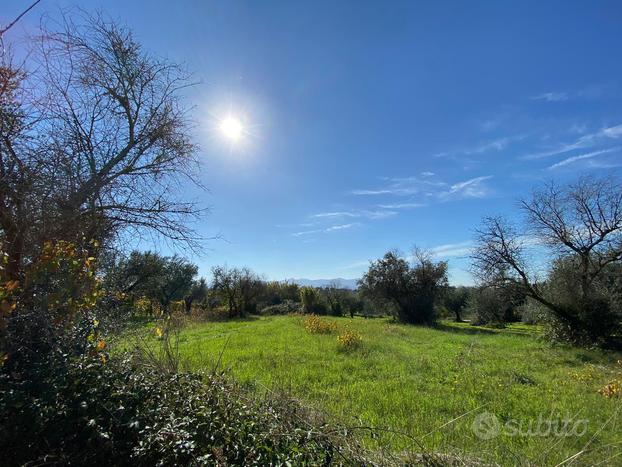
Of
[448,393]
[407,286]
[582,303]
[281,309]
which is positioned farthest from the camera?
[281,309]

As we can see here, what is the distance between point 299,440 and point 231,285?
38.1m

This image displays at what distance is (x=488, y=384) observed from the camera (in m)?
7.00

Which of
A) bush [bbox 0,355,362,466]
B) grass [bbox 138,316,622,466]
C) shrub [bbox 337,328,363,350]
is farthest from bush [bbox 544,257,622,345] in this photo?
bush [bbox 0,355,362,466]

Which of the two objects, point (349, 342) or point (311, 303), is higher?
point (311, 303)

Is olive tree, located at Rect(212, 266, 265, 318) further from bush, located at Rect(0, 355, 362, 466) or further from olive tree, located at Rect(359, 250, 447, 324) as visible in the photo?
bush, located at Rect(0, 355, 362, 466)

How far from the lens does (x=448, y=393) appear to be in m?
6.44

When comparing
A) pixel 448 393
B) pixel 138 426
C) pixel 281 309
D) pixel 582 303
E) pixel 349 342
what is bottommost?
pixel 448 393

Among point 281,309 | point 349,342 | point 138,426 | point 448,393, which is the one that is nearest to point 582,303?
point 349,342

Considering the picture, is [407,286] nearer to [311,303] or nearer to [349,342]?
[311,303]

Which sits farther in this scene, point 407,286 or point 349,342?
point 407,286

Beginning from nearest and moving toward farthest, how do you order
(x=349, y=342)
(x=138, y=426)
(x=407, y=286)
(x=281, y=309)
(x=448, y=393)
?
(x=138, y=426), (x=448, y=393), (x=349, y=342), (x=407, y=286), (x=281, y=309)

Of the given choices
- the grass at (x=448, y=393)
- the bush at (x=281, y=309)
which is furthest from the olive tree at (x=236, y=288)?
the grass at (x=448, y=393)

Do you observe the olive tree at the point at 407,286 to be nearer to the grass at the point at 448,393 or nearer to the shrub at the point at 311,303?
the shrub at the point at 311,303

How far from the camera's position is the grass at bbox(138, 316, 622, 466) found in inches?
130
